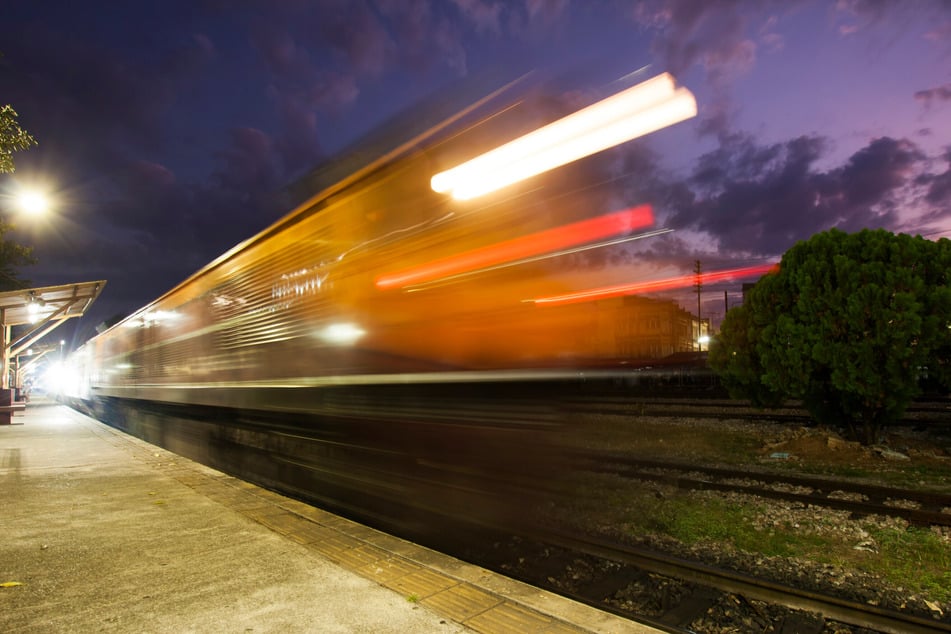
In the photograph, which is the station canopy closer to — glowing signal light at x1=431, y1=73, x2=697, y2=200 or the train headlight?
the train headlight

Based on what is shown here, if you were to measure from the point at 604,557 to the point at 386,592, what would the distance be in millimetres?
1940

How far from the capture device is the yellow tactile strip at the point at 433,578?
2773 mm

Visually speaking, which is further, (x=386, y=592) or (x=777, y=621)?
(x=777, y=621)

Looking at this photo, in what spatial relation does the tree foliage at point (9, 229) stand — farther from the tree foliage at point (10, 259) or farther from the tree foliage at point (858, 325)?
the tree foliage at point (858, 325)

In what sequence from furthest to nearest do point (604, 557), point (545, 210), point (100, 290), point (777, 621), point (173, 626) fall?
point (100, 290)
point (604, 557)
point (545, 210)
point (777, 621)
point (173, 626)

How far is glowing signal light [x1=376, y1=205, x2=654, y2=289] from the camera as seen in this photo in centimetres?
370

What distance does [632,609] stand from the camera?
3.54m

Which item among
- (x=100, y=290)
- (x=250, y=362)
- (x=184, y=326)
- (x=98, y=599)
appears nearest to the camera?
(x=98, y=599)

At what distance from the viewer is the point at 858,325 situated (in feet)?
28.5

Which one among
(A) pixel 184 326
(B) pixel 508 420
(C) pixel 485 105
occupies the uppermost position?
(C) pixel 485 105

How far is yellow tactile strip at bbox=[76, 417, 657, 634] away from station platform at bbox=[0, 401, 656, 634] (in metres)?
0.01

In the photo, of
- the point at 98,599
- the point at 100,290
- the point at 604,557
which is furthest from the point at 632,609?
the point at 100,290

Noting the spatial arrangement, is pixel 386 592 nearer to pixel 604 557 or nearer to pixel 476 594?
pixel 476 594

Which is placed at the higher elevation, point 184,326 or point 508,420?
point 184,326
